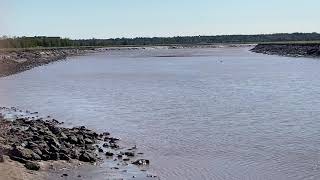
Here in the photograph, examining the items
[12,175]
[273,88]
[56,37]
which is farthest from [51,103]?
[56,37]

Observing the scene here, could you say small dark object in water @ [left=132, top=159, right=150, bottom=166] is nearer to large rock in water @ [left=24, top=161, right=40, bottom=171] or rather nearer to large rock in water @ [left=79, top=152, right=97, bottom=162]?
large rock in water @ [left=79, top=152, right=97, bottom=162]

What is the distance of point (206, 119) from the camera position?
2553 cm

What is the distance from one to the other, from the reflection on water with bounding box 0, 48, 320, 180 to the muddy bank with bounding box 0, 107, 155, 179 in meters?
1.07

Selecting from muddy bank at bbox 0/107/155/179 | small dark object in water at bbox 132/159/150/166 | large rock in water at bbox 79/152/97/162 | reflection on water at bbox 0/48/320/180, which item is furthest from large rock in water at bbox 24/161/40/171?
reflection on water at bbox 0/48/320/180

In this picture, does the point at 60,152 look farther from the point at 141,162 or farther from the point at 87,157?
the point at 141,162

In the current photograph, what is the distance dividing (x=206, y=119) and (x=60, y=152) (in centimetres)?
960

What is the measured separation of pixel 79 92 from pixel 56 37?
480ft

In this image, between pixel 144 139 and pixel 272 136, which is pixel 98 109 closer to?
pixel 144 139

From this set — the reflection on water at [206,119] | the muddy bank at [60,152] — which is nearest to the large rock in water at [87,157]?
the muddy bank at [60,152]

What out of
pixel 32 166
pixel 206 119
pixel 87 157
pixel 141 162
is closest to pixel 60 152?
pixel 87 157

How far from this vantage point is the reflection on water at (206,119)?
16953 millimetres

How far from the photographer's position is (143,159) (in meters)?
17.4

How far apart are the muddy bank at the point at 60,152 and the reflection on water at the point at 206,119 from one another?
1.07 m

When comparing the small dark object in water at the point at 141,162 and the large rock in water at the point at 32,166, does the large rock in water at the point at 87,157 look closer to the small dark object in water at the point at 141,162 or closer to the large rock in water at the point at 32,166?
the small dark object in water at the point at 141,162
